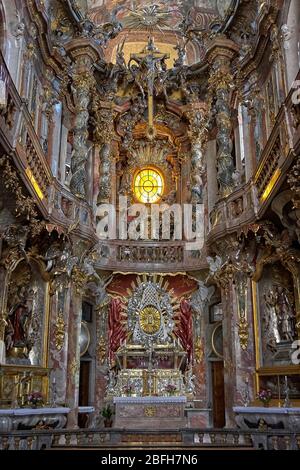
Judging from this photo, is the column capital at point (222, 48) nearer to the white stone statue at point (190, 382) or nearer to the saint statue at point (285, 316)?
the saint statue at point (285, 316)

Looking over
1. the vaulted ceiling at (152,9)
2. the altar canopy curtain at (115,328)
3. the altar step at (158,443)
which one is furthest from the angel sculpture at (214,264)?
the vaulted ceiling at (152,9)

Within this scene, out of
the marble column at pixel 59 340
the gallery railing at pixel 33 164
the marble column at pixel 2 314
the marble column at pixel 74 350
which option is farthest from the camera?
the marble column at pixel 74 350

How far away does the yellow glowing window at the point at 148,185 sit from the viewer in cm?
2155

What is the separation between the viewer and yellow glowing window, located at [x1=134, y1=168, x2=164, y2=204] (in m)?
21.5

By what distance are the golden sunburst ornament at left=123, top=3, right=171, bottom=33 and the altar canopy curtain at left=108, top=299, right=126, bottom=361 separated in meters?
11.8

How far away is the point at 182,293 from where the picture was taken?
19.3 metres

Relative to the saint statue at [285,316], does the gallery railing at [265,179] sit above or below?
above

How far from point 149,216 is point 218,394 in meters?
7.04

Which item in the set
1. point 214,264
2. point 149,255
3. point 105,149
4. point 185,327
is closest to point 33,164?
point 214,264

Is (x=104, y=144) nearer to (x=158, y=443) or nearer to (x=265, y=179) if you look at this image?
(x=265, y=179)

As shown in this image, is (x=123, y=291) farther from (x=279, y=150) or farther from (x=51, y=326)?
(x=279, y=150)

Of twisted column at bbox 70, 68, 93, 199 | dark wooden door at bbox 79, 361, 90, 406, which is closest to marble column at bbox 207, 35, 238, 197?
twisted column at bbox 70, 68, 93, 199

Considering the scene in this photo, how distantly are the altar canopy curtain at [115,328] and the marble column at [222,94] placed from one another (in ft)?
18.0
